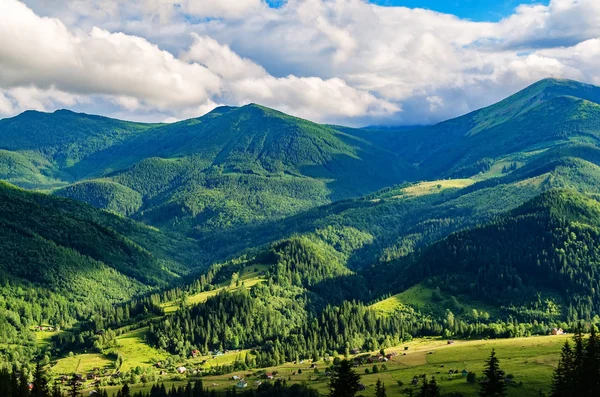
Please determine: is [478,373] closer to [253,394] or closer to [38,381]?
[253,394]

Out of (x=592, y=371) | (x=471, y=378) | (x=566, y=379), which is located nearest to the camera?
(x=592, y=371)

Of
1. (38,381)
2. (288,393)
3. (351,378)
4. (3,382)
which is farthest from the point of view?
(288,393)

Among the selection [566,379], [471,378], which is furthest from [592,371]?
[471,378]

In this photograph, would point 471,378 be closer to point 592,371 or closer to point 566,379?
point 566,379

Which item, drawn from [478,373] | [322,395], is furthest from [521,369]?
[322,395]

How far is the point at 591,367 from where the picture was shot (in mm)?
100000

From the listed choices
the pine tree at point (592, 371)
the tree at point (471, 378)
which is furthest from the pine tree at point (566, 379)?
the tree at point (471, 378)

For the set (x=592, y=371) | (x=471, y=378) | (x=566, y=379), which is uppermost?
(x=592, y=371)

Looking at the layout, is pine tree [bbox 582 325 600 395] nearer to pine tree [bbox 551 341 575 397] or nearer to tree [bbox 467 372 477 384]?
pine tree [bbox 551 341 575 397]

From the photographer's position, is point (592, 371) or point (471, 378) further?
point (471, 378)

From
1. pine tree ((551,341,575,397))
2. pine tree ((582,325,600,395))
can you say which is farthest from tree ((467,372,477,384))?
pine tree ((582,325,600,395))

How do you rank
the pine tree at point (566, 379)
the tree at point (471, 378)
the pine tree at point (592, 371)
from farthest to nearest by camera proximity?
the tree at point (471, 378) → the pine tree at point (566, 379) → the pine tree at point (592, 371)

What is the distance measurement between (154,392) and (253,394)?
109ft

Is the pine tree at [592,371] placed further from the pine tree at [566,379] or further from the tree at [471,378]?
the tree at [471,378]
